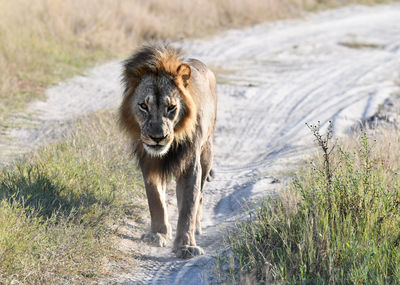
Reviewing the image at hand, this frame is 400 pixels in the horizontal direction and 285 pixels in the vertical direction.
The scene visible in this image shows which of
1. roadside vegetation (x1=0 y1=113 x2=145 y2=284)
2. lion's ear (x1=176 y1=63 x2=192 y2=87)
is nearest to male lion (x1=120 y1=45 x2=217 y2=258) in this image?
lion's ear (x1=176 y1=63 x2=192 y2=87)

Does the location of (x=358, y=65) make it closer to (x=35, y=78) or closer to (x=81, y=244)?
(x=35, y=78)

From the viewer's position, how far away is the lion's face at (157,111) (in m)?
4.91

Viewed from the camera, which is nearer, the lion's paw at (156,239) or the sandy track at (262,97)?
the lion's paw at (156,239)

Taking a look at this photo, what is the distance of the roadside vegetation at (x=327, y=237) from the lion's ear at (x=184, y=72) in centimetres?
131

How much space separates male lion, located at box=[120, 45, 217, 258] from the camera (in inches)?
196

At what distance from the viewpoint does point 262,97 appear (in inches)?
429

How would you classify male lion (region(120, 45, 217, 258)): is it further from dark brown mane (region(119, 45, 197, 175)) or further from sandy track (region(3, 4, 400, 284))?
sandy track (region(3, 4, 400, 284))

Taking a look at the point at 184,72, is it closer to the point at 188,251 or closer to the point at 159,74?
the point at 159,74

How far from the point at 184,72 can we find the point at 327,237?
6.22 feet

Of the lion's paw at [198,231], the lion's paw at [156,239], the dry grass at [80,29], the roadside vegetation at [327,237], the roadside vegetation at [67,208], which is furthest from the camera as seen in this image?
the dry grass at [80,29]

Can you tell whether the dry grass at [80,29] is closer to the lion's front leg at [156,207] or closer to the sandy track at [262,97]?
the sandy track at [262,97]

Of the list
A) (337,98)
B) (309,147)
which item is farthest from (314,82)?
(309,147)

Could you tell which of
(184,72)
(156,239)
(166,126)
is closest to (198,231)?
(156,239)

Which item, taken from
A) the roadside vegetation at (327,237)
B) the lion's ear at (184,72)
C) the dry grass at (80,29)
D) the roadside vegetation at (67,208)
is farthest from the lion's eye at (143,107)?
the dry grass at (80,29)
